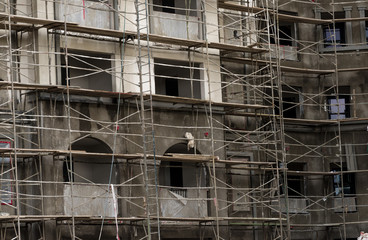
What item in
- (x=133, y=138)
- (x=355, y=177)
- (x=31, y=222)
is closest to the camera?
(x=31, y=222)

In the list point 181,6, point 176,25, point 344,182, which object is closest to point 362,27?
point 344,182

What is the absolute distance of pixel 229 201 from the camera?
4778 cm

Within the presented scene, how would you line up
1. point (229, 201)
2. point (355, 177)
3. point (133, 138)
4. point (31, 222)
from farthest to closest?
point (355, 177)
point (229, 201)
point (133, 138)
point (31, 222)

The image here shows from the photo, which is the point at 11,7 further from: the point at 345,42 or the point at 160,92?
the point at 345,42

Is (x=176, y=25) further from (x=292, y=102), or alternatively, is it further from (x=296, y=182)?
(x=296, y=182)

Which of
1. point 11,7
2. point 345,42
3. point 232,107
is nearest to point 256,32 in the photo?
point 232,107

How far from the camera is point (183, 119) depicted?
153 ft

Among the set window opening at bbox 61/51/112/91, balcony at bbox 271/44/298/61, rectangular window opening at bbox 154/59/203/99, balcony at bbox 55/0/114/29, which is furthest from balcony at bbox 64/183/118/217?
balcony at bbox 271/44/298/61

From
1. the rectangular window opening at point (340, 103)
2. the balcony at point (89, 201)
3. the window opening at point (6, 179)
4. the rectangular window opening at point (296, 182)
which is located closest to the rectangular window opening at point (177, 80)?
the rectangular window opening at point (296, 182)

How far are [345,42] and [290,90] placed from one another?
13.3 feet

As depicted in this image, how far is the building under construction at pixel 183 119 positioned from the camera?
41750mm

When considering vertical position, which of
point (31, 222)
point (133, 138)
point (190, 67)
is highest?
point (190, 67)

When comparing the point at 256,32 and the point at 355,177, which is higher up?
the point at 256,32

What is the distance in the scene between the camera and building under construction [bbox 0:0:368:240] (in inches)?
1644
